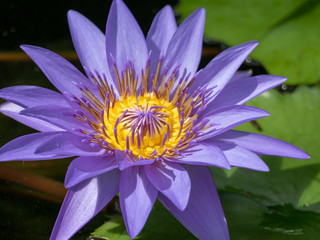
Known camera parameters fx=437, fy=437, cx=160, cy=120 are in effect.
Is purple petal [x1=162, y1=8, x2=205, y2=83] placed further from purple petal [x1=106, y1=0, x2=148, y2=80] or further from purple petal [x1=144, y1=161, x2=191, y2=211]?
purple petal [x1=144, y1=161, x2=191, y2=211]

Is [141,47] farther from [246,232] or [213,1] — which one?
[213,1]

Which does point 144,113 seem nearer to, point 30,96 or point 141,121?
point 141,121

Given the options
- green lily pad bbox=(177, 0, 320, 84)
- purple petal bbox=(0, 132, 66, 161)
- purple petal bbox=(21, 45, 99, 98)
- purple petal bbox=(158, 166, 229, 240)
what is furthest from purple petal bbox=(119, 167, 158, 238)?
green lily pad bbox=(177, 0, 320, 84)

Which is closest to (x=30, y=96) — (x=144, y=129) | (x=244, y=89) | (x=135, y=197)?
(x=144, y=129)

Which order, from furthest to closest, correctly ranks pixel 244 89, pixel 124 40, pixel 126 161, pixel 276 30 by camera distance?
1. pixel 276 30
2. pixel 124 40
3. pixel 244 89
4. pixel 126 161

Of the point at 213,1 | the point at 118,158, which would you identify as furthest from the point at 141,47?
the point at 213,1

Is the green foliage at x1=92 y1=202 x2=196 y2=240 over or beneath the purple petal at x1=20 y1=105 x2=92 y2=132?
beneath

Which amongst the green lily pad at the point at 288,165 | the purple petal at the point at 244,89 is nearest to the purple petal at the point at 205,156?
the purple petal at the point at 244,89
